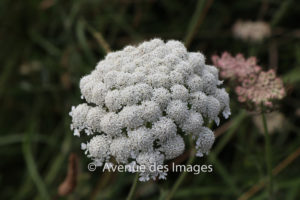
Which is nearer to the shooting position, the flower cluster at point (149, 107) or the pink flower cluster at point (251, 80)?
the flower cluster at point (149, 107)

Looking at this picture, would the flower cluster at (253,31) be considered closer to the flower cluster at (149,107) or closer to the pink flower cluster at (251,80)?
the pink flower cluster at (251,80)

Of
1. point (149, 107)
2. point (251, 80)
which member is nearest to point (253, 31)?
point (251, 80)

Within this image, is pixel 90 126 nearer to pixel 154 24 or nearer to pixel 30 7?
pixel 154 24

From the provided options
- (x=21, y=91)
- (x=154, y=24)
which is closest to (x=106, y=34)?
(x=154, y=24)

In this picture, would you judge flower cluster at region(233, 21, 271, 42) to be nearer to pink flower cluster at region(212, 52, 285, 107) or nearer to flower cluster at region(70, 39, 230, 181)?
pink flower cluster at region(212, 52, 285, 107)

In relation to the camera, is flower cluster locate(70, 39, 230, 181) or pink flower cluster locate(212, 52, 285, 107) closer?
flower cluster locate(70, 39, 230, 181)

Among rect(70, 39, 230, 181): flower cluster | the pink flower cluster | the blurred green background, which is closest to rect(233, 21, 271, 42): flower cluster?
the blurred green background

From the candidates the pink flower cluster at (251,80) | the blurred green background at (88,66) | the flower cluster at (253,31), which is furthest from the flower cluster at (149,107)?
the flower cluster at (253,31)
